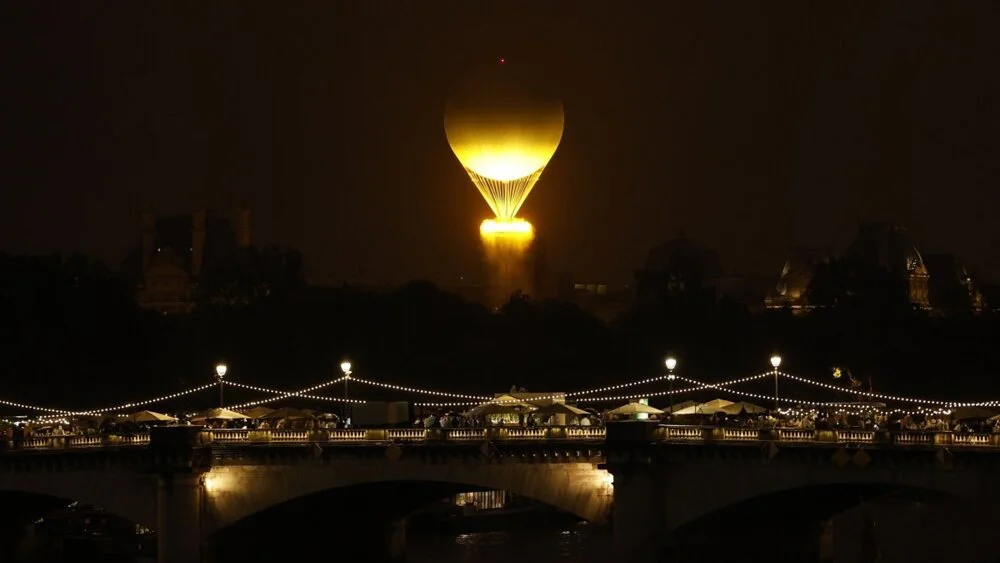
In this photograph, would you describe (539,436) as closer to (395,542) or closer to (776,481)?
(776,481)

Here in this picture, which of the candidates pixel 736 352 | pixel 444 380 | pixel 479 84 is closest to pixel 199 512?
pixel 444 380

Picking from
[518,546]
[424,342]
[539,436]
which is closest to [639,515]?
[539,436]

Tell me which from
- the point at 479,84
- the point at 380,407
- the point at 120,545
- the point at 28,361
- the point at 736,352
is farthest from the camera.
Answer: the point at 479,84

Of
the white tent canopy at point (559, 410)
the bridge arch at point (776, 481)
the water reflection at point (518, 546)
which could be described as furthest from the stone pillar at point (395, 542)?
the bridge arch at point (776, 481)

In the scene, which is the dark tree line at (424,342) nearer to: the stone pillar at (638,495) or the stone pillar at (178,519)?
the stone pillar at (178,519)

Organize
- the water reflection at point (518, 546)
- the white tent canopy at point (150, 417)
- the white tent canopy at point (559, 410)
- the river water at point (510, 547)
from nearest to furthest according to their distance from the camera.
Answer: the white tent canopy at point (559, 410)
the river water at point (510, 547)
the water reflection at point (518, 546)
the white tent canopy at point (150, 417)

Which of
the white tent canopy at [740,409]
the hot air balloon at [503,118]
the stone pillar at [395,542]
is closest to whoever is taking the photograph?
the stone pillar at [395,542]

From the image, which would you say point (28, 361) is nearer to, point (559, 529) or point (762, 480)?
point (559, 529)
